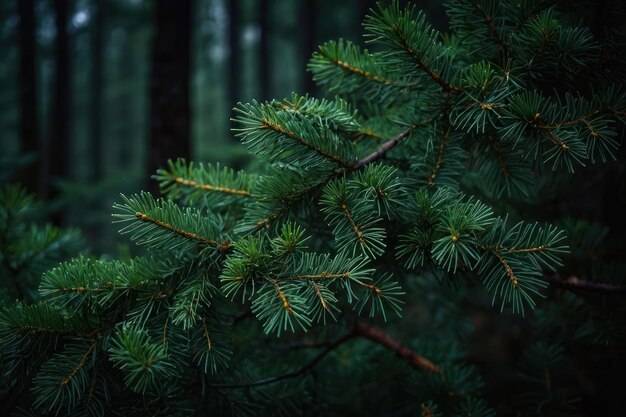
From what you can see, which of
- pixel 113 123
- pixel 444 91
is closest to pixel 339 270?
pixel 444 91

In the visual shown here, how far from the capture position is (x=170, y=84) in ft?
9.65

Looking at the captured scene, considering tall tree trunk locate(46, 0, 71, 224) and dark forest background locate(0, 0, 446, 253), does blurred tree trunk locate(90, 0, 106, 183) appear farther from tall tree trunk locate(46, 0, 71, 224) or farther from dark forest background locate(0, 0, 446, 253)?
tall tree trunk locate(46, 0, 71, 224)

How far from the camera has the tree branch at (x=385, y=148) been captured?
1.42 meters

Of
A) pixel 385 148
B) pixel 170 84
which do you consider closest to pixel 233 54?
pixel 170 84

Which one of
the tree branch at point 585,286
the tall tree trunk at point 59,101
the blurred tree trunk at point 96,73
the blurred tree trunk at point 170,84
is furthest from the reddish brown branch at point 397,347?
the blurred tree trunk at point 96,73

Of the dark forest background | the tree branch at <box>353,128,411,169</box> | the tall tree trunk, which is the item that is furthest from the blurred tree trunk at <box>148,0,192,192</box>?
the tall tree trunk

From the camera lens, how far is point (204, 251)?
1310mm

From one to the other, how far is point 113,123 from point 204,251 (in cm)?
2703

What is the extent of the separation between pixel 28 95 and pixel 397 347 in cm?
547

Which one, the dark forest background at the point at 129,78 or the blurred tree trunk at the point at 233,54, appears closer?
the dark forest background at the point at 129,78

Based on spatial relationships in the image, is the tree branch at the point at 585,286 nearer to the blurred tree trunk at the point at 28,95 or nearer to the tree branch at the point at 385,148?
the tree branch at the point at 385,148

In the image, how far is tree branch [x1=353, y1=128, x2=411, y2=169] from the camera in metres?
1.42

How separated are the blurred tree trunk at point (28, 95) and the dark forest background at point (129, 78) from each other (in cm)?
1

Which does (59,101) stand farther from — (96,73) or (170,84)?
(96,73)
